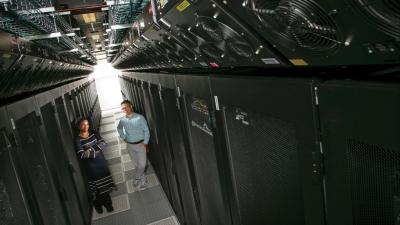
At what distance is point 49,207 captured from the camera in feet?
8.00

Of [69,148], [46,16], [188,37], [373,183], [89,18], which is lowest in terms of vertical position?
[69,148]

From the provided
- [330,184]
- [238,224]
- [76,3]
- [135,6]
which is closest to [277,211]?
[330,184]

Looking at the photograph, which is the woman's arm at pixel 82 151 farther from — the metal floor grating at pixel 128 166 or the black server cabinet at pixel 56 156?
the metal floor grating at pixel 128 166

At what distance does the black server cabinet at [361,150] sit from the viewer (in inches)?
27.4

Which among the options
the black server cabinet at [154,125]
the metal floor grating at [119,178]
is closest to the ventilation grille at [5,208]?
the black server cabinet at [154,125]

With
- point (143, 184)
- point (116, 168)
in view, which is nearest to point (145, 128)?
point (143, 184)

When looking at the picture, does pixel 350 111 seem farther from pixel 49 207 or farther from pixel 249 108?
pixel 49 207

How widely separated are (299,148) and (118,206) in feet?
14.3

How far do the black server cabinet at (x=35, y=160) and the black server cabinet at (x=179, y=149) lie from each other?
1.13 m

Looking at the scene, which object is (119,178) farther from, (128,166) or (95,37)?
(95,37)

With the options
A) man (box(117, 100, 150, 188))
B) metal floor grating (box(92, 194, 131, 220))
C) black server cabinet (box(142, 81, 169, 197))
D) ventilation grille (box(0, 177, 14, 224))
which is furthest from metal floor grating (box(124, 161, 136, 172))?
ventilation grille (box(0, 177, 14, 224))

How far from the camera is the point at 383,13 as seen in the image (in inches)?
26.8

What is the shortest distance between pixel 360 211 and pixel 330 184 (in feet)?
0.35

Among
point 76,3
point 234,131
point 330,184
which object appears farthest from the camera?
point 76,3
